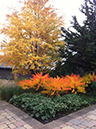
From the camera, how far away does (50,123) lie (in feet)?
11.8

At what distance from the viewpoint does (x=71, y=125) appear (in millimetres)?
3461

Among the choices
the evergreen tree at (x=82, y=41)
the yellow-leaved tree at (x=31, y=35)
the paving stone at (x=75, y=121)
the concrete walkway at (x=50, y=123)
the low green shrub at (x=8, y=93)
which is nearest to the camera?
the concrete walkway at (x=50, y=123)

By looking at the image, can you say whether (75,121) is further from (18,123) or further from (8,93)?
(8,93)

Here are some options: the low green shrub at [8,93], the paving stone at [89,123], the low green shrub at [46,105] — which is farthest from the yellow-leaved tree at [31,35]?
the paving stone at [89,123]

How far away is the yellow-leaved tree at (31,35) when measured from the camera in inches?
340

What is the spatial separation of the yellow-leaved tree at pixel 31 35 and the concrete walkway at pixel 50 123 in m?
4.53

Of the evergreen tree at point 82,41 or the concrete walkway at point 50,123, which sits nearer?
the concrete walkway at point 50,123

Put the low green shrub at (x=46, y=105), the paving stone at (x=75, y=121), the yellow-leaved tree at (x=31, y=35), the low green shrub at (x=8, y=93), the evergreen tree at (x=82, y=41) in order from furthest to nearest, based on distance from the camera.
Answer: the yellow-leaved tree at (x=31, y=35)
the evergreen tree at (x=82, y=41)
the low green shrub at (x=8, y=93)
the low green shrub at (x=46, y=105)
the paving stone at (x=75, y=121)

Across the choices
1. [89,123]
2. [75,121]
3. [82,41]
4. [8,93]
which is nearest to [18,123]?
[75,121]

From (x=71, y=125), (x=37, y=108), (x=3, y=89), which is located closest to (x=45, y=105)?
(x=37, y=108)

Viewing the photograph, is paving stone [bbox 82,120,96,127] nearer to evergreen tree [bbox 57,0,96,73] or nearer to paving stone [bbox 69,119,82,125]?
paving stone [bbox 69,119,82,125]

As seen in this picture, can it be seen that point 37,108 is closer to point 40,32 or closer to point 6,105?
point 6,105

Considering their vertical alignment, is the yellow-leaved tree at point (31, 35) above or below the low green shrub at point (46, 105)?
above

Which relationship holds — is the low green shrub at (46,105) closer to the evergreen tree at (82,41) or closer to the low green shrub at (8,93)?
the low green shrub at (8,93)
